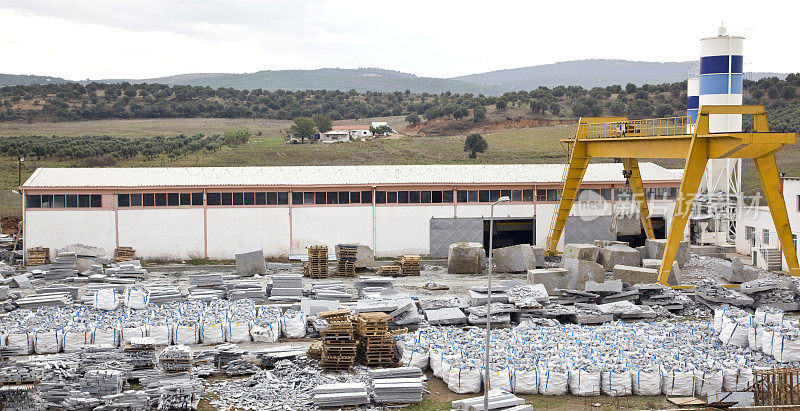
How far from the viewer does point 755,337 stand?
66.6 feet

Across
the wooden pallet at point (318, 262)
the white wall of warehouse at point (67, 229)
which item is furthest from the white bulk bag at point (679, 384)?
the white wall of warehouse at point (67, 229)

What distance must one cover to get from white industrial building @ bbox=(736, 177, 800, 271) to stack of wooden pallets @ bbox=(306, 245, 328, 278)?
1846cm

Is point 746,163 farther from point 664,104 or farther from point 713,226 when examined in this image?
point 713,226

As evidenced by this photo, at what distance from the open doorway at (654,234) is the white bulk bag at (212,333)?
23.2 meters

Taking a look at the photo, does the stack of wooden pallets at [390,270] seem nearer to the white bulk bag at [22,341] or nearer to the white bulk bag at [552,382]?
the white bulk bag at [22,341]

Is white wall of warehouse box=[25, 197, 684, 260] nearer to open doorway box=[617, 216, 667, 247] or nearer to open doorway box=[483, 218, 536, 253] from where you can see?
open doorway box=[483, 218, 536, 253]

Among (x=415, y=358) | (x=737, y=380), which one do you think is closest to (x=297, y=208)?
(x=415, y=358)

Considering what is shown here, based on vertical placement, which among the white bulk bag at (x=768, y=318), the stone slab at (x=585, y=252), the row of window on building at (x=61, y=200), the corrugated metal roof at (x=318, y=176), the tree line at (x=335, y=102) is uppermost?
the tree line at (x=335, y=102)

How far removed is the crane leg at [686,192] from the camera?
1067 inches

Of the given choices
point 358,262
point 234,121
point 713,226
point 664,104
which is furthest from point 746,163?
point 234,121

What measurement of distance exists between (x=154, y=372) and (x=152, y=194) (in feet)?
63.2

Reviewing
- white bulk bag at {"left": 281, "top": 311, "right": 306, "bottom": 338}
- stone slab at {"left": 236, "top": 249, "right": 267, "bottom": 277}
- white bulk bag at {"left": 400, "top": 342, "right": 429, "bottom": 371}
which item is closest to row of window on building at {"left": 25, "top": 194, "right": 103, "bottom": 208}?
stone slab at {"left": 236, "top": 249, "right": 267, "bottom": 277}

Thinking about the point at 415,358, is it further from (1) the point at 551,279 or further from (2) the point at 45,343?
(2) the point at 45,343

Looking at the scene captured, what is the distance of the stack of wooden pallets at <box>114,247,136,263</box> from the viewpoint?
115 feet
